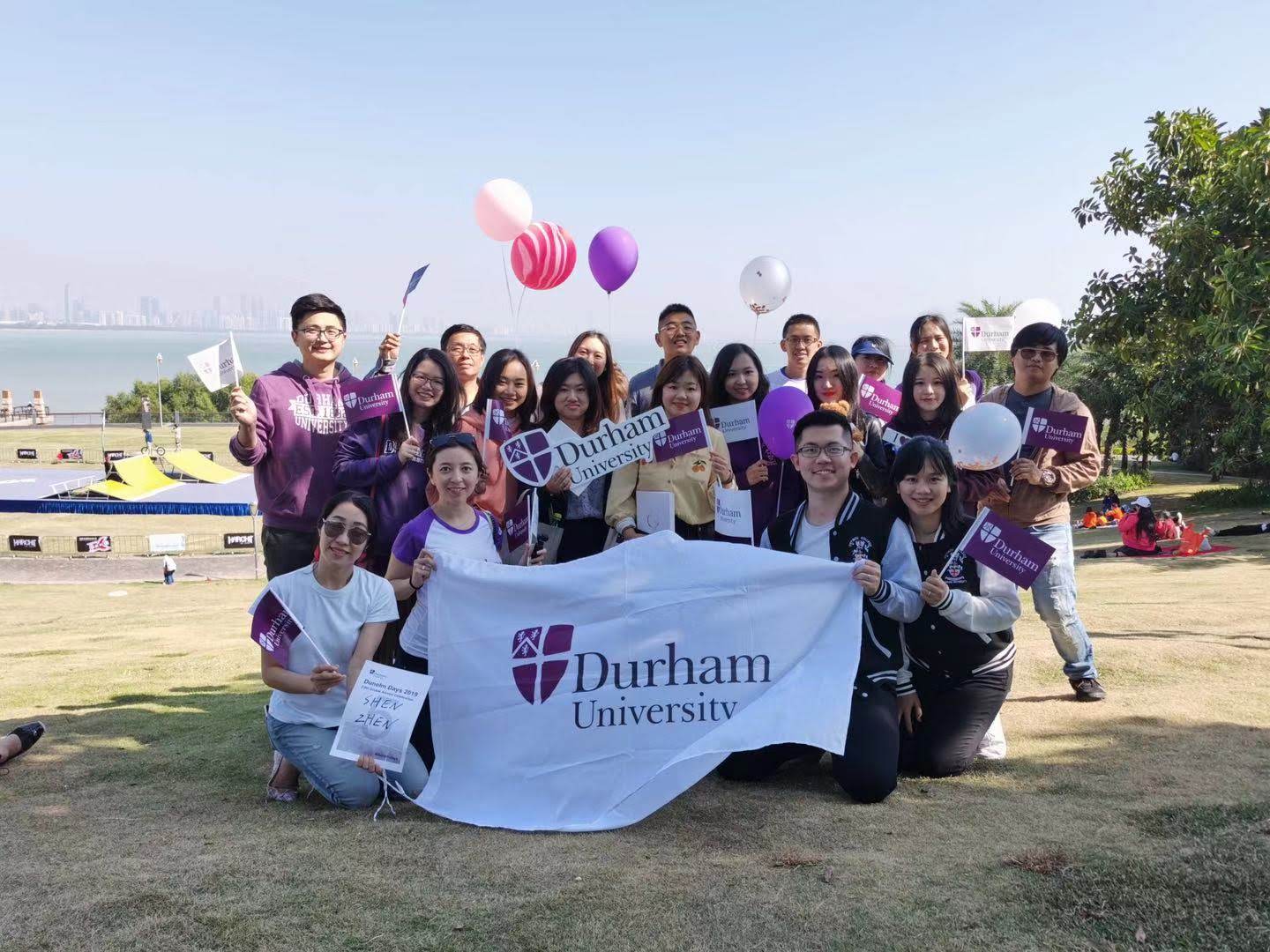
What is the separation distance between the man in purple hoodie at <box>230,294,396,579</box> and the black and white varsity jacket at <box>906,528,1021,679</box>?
129 inches

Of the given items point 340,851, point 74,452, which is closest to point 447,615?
point 340,851

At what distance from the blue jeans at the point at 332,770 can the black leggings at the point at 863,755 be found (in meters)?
1.50

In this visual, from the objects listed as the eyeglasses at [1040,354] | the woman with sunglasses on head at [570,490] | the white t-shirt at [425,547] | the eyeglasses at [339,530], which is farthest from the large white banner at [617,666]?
the eyeglasses at [1040,354]

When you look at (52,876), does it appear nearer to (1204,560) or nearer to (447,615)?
(447,615)

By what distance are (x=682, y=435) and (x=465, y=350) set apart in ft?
5.37

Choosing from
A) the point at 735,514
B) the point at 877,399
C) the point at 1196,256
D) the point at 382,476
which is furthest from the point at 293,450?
the point at 1196,256

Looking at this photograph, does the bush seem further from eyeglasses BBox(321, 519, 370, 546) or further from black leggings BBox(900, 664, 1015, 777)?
eyeglasses BBox(321, 519, 370, 546)

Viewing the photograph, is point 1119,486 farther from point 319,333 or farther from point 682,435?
point 319,333

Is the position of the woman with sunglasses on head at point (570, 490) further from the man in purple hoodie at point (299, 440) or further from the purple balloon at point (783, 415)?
the man in purple hoodie at point (299, 440)

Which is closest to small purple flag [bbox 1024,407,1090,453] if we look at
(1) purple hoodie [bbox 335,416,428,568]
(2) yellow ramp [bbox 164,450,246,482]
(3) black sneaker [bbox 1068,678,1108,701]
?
(3) black sneaker [bbox 1068,678,1108,701]

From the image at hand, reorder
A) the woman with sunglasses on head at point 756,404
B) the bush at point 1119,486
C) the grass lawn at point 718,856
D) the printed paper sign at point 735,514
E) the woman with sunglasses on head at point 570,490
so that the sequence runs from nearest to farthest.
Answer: the grass lawn at point 718,856
the printed paper sign at point 735,514
the woman with sunglasses on head at point 570,490
the woman with sunglasses on head at point 756,404
the bush at point 1119,486

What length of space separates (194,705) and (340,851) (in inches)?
149

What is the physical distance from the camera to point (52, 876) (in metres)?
3.55

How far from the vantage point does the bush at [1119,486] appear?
32.6 metres
